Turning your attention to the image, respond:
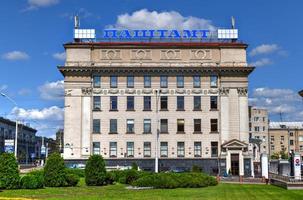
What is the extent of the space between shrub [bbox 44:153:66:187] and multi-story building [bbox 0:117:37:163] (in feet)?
322

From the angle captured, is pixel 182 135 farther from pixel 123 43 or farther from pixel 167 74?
pixel 123 43

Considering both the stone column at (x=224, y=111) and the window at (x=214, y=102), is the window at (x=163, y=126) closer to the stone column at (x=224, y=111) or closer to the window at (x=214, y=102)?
the window at (x=214, y=102)

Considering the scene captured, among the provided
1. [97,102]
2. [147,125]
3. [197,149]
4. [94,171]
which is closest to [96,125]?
[97,102]

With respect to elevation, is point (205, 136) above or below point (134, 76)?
below

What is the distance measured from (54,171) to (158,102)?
4325cm

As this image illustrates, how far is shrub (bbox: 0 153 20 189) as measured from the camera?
3553 cm

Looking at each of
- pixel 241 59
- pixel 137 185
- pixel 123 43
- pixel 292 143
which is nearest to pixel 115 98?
pixel 123 43

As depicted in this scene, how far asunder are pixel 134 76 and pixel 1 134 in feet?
273

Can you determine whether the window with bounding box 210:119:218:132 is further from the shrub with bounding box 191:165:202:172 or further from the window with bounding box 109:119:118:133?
the window with bounding box 109:119:118:133

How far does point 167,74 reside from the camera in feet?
267

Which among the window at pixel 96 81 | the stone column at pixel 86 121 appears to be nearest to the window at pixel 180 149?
the stone column at pixel 86 121


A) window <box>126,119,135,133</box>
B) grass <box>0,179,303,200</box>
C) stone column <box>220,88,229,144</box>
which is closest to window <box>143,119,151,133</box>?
window <box>126,119,135,133</box>

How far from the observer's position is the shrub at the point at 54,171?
39094 mm

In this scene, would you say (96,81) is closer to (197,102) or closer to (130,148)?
(130,148)
